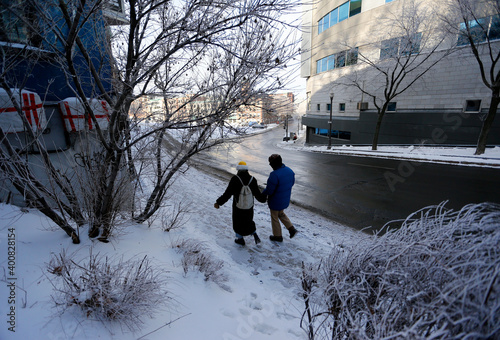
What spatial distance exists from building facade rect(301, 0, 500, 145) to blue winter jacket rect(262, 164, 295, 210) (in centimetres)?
928

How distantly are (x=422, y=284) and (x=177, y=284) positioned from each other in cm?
244

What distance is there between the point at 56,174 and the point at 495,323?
4384 millimetres

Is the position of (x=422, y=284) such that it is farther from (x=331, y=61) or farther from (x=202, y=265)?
(x=331, y=61)

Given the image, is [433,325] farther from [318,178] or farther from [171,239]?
[318,178]

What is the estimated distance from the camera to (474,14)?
11.7 m

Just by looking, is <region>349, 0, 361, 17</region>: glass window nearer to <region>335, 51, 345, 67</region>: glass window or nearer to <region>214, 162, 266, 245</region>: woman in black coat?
<region>335, 51, 345, 67</region>: glass window

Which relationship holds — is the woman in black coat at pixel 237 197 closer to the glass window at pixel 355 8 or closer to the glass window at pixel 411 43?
the glass window at pixel 411 43

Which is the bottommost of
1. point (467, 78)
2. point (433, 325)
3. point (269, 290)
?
point (269, 290)

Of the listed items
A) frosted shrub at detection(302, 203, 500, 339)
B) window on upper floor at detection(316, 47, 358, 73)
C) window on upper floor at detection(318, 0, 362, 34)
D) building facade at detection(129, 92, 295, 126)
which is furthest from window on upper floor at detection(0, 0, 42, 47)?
window on upper floor at detection(316, 47, 358, 73)

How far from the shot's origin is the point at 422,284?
1.45 meters

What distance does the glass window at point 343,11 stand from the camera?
2163cm

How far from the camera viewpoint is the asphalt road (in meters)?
6.66

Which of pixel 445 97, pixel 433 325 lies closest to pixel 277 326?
pixel 433 325

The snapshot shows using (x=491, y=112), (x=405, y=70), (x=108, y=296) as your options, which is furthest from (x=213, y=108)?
(x=405, y=70)
